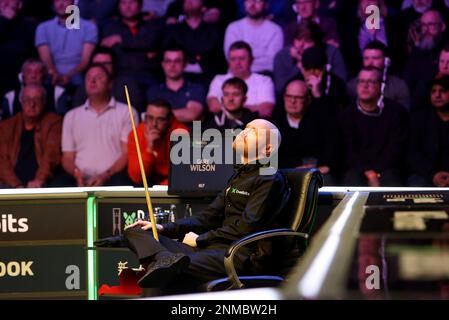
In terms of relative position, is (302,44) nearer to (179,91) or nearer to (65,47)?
(179,91)

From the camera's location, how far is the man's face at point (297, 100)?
630 cm

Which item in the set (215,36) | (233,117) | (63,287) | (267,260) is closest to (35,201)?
(63,287)

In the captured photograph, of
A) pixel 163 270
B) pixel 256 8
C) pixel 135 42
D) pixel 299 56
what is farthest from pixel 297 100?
pixel 163 270

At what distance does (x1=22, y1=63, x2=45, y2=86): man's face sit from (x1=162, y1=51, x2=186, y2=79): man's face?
1.11 metres

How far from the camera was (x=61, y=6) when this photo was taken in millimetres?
7230

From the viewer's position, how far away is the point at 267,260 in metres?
3.75

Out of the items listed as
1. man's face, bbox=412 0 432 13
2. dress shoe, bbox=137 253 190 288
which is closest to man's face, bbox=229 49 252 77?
man's face, bbox=412 0 432 13

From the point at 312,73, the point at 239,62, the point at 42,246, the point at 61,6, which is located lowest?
the point at 42,246

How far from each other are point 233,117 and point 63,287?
2235mm

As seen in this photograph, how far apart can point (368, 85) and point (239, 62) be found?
104 centimetres

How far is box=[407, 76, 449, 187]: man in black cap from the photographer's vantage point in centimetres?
600

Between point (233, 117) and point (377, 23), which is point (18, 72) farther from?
point (377, 23)

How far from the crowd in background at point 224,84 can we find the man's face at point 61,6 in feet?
0.04

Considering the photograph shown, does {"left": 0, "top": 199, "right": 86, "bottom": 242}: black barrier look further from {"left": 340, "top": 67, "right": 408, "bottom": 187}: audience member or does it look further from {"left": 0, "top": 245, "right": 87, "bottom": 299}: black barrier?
{"left": 340, "top": 67, "right": 408, "bottom": 187}: audience member
